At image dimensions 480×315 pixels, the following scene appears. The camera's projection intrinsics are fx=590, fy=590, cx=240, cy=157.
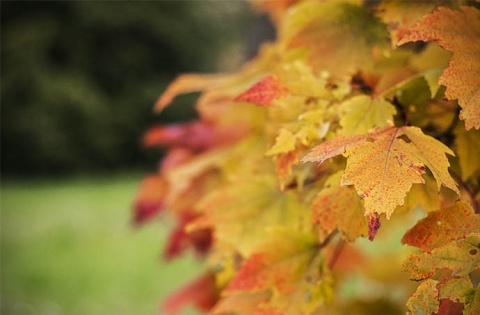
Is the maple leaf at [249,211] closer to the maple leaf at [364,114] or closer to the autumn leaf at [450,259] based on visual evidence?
the maple leaf at [364,114]

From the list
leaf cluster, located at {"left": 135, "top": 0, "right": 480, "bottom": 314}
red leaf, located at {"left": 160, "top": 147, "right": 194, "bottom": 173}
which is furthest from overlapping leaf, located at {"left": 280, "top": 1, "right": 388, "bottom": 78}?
red leaf, located at {"left": 160, "top": 147, "right": 194, "bottom": 173}

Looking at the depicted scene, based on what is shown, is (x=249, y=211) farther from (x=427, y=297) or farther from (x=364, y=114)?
(x=427, y=297)

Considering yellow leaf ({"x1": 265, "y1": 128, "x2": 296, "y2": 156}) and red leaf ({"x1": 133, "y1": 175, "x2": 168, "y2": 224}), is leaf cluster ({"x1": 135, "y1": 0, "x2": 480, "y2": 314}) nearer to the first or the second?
yellow leaf ({"x1": 265, "y1": 128, "x2": 296, "y2": 156})

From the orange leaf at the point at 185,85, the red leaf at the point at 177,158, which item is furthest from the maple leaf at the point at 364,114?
the red leaf at the point at 177,158

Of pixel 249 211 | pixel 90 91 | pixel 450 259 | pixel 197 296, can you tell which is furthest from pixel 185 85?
pixel 90 91

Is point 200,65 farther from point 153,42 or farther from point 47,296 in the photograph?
point 47,296

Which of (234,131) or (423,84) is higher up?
(234,131)

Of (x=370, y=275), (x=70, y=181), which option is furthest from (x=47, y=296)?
(x=70, y=181)
